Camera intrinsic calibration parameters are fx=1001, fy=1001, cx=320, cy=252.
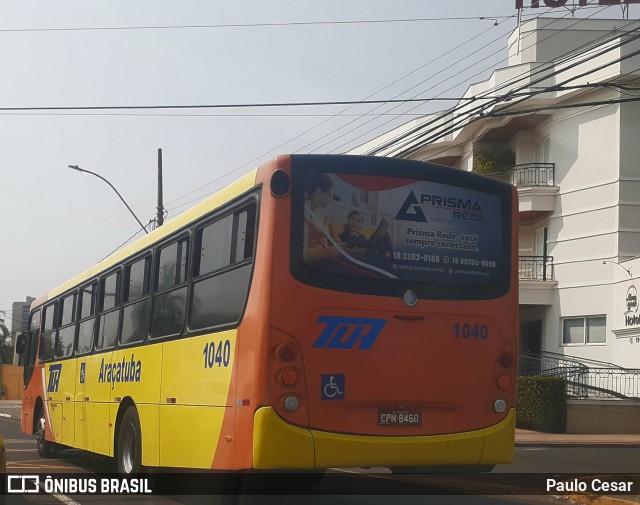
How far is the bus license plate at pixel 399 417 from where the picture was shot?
9391mm

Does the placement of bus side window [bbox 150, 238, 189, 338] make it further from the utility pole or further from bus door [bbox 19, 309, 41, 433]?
the utility pole

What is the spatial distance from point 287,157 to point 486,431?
10.9 feet

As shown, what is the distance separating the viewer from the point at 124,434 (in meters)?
12.9

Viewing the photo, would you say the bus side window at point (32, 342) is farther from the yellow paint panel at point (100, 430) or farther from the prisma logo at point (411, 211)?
the prisma logo at point (411, 211)

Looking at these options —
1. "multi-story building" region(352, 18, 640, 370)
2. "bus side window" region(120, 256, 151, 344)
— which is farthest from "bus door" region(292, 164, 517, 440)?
"multi-story building" region(352, 18, 640, 370)

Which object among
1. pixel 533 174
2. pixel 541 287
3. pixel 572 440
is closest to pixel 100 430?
pixel 572 440

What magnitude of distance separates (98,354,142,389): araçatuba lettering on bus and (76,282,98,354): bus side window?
119cm

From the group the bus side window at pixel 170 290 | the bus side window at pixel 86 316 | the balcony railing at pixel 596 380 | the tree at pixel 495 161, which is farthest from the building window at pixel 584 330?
the bus side window at pixel 170 290

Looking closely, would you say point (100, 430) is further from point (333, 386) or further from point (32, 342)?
point (32, 342)

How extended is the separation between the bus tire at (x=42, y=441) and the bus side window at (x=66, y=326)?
1588 millimetres

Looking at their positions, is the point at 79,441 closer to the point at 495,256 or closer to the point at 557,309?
the point at 495,256

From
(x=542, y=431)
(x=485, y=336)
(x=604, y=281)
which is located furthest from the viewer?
(x=604, y=281)

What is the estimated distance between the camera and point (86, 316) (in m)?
16.0

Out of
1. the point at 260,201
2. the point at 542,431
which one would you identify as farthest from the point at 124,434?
the point at 542,431
